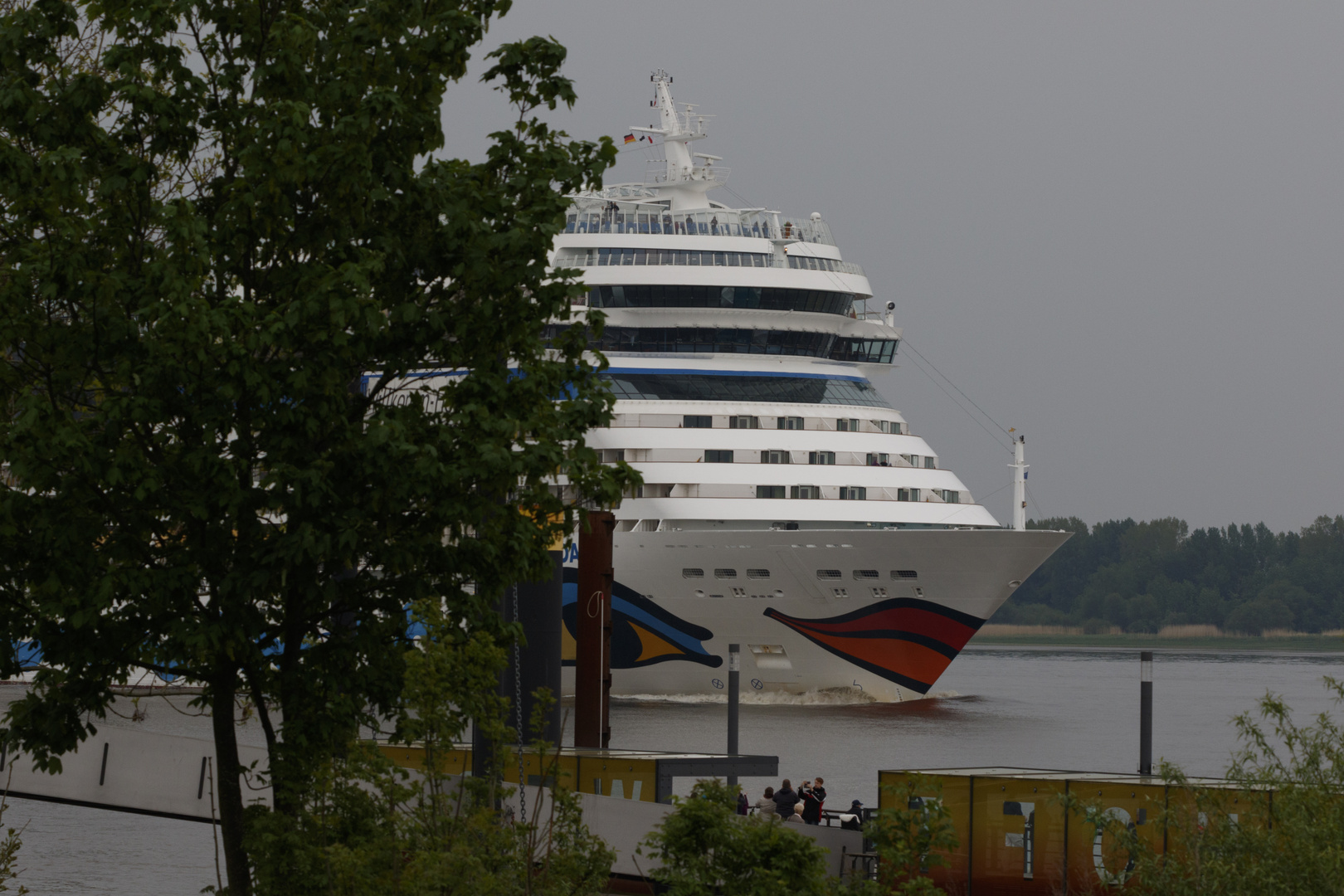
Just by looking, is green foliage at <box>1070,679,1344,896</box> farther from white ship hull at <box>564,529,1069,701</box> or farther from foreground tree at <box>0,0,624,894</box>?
white ship hull at <box>564,529,1069,701</box>

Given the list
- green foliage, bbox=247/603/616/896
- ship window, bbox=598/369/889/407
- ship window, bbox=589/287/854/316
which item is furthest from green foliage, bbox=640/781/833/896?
ship window, bbox=589/287/854/316

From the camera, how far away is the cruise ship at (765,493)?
155ft

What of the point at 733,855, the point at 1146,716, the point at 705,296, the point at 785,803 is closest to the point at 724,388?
the point at 705,296

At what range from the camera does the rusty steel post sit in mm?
21016

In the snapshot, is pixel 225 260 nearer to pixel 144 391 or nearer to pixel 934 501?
pixel 144 391

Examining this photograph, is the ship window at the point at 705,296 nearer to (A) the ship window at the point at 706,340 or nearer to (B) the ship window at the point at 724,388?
(A) the ship window at the point at 706,340

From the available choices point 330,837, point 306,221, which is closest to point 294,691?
point 330,837

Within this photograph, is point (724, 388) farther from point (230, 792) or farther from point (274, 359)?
point (274, 359)

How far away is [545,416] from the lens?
10.5 metres

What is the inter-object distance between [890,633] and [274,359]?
40.0m

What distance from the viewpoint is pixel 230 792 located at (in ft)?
35.7

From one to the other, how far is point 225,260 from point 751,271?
41.3 meters

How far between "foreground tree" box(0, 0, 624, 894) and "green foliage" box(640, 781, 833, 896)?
191 centimetres

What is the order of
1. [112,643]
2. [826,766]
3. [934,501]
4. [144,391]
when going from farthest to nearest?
[934,501] < [826,766] < [112,643] < [144,391]
